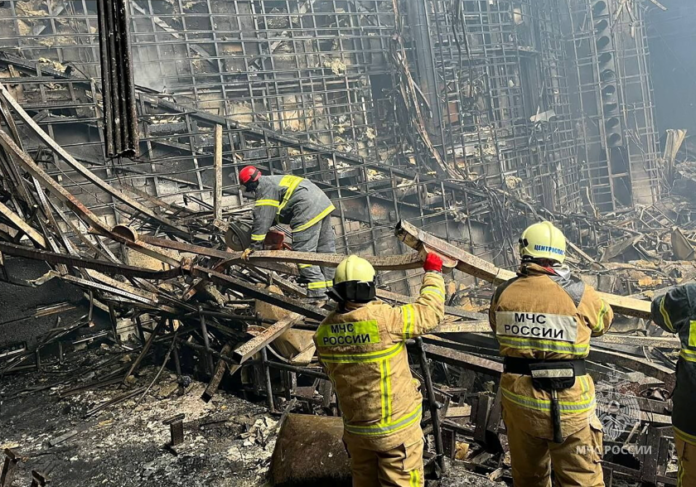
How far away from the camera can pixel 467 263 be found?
3395 millimetres

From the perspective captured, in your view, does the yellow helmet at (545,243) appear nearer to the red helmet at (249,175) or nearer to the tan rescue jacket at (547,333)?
the tan rescue jacket at (547,333)

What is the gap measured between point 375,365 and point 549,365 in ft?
2.99

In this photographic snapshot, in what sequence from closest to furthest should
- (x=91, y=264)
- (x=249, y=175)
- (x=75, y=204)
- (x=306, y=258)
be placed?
(x=306, y=258)
(x=91, y=264)
(x=75, y=204)
(x=249, y=175)

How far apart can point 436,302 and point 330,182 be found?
8932 millimetres

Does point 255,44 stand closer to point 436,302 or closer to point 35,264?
point 35,264

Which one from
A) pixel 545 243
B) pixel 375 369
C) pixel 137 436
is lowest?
pixel 137 436

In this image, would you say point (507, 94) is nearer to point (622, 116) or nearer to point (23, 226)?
point (622, 116)

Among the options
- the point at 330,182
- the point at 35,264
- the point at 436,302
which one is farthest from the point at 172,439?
the point at 330,182

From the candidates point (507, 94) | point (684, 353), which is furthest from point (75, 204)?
point (507, 94)

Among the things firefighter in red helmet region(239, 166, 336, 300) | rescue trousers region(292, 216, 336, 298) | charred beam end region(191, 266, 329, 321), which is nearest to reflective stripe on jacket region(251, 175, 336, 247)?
firefighter in red helmet region(239, 166, 336, 300)

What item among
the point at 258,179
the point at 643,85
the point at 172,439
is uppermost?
the point at 643,85

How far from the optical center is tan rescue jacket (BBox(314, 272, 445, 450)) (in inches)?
109

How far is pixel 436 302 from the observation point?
9.64ft

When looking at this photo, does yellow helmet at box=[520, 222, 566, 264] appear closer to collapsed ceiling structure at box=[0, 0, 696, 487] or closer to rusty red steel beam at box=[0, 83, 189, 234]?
collapsed ceiling structure at box=[0, 0, 696, 487]
